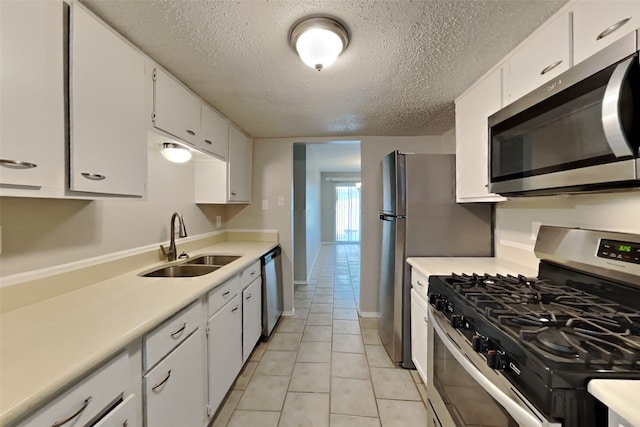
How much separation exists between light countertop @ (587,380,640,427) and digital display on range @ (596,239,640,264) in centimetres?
65

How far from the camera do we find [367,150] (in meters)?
3.07

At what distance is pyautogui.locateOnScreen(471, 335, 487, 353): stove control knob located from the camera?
882 millimetres

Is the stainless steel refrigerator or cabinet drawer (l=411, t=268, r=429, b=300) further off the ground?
the stainless steel refrigerator

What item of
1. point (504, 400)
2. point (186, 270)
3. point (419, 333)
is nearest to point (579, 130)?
point (504, 400)

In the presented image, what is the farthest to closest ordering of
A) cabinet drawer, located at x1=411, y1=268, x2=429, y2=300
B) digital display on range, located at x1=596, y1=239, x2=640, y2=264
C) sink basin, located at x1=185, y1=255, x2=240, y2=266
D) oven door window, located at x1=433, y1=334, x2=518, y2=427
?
sink basin, located at x1=185, y1=255, x2=240, y2=266 < cabinet drawer, located at x1=411, y1=268, x2=429, y2=300 < digital display on range, located at x1=596, y1=239, x2=640, y2=264 < oven door window, located at x1=433, y1=334, x2=518, y2=427

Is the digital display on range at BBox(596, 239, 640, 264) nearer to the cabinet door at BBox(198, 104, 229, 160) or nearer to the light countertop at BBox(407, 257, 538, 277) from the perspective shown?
the light countertop at BBox(407, 257, 538, 277)

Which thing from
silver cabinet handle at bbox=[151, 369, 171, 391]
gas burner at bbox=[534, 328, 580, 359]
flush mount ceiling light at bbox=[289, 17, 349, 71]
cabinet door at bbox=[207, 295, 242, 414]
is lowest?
cabinet door at bbox=[207, 295, 242, 414]

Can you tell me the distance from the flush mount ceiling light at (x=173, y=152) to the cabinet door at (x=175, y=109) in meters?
0.08

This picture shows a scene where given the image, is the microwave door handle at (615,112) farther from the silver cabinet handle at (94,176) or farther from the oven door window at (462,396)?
the silver cabinet handle at (94,176)

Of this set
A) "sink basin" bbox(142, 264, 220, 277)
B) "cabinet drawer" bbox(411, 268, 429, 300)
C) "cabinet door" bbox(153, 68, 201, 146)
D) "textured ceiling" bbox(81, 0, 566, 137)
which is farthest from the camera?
"sink basin" bbox(142, 264, 220, 277)

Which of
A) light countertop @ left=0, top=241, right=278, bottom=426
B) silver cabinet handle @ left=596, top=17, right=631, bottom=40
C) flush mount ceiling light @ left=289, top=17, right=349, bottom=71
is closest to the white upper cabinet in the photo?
silver cabinet handle @ left=596, top=17, right=631, bottom=40

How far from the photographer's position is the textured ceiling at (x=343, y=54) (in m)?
1.10

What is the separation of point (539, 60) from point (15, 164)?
2.08 m

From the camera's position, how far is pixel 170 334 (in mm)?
1121
